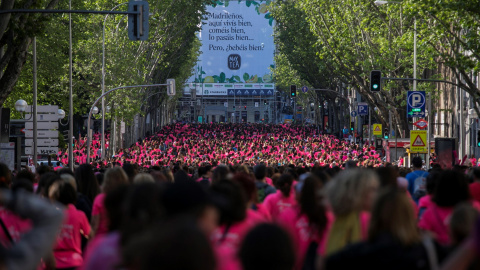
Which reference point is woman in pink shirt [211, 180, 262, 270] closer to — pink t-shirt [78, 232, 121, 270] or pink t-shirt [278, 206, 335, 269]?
pink t-shirt [278, 206, 335, 269]

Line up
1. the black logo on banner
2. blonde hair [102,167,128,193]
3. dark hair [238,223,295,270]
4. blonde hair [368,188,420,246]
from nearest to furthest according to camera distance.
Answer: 1. dark hair [238,223,295,270]
2. blonde hair [368,188,420,246]
3. blonde hair [102,167,128,193]
4. the black logo on banner

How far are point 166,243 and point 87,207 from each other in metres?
5.99

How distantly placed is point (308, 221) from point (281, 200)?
75.2 inches

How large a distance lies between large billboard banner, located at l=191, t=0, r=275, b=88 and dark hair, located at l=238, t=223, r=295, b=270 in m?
105

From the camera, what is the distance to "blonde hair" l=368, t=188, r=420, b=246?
4543 mm

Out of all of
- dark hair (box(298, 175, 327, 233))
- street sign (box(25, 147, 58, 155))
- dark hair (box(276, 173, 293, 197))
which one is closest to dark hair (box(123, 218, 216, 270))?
dark hair (box(298, 175, 327, 233))

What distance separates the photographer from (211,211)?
4.35 meters

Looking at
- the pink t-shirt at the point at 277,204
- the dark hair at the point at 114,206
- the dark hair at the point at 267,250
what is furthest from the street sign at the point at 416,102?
the dark hair at the point at 267,250

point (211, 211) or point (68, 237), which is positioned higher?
point (211, 211)

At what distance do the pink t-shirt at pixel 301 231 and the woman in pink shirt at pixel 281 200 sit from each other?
1395 mm

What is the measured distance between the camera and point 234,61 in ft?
377

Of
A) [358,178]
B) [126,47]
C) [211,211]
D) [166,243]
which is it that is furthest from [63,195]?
[126,47]

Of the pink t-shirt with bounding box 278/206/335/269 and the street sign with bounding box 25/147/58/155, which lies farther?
the street sign with bounding box 25/147/58/155

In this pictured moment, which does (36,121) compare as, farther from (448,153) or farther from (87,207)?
(87,207)
